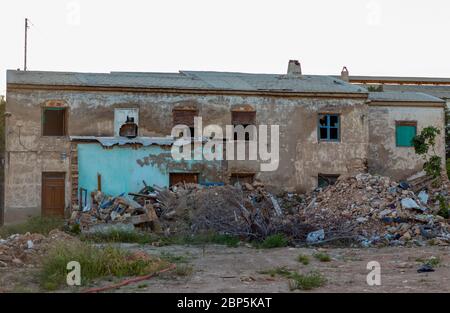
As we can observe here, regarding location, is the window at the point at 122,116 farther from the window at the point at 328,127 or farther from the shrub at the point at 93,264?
the shrub at the point at 93,264

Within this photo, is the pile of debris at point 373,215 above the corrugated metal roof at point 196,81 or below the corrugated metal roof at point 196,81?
below

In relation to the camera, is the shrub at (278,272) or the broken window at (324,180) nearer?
the shrub at (278,272)

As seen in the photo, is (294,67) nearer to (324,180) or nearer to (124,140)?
(324,180)

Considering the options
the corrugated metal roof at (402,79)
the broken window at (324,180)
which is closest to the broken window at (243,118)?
the broken window at (324,180)

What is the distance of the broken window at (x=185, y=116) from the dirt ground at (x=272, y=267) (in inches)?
385

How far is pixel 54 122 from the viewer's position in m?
25.2

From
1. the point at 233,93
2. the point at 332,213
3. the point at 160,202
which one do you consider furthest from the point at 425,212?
the point at 233,93

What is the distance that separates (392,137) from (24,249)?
18360 millimetres

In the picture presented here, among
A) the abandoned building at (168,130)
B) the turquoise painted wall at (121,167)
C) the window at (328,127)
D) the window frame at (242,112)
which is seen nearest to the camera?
the turquoise painted wall at (121,167)

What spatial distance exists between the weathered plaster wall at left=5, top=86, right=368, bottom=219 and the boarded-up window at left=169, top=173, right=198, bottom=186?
60.2 inches

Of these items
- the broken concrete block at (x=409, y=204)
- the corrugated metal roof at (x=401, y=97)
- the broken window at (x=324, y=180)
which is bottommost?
the broken concrete block at (x=409, y=204)

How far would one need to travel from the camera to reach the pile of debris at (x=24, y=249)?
43.2 feet
